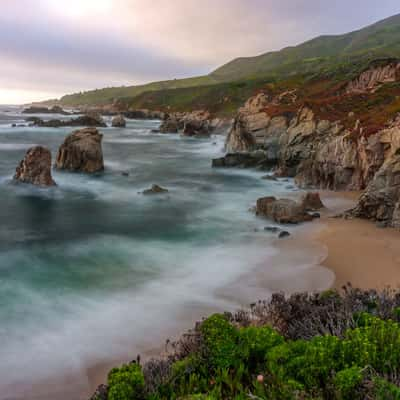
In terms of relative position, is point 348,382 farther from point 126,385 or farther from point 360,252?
point 360,252

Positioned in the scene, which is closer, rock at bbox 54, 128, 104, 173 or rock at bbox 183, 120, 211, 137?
rock at bbox 54, 128, 104, 173

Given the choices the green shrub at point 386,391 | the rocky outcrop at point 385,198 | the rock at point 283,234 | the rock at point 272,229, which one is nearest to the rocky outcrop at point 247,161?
the rocky outcrop at point 385,198

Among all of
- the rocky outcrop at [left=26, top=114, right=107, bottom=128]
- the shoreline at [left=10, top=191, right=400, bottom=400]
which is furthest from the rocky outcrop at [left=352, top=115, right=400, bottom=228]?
the rocky outcrop at [left=26, top=114, right=107, bottom=128]

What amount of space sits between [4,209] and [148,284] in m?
13.5

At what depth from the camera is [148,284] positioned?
1230 cm

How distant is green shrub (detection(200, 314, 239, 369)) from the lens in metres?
5.88

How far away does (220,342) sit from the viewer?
236 inches

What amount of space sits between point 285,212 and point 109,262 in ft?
27.8

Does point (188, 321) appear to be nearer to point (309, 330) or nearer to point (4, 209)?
point (309, 330)

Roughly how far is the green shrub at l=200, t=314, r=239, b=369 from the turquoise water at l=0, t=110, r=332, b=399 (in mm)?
3275

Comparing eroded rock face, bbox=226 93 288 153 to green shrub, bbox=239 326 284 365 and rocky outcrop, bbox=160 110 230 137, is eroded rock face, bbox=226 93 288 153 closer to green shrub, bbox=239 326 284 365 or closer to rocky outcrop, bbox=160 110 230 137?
rocky outcrop, bbox=160 110 230 137

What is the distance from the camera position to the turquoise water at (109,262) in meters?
9.20

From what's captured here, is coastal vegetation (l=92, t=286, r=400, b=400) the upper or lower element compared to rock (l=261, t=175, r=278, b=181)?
upper

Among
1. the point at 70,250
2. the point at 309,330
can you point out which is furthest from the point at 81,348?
the point at 70,250
